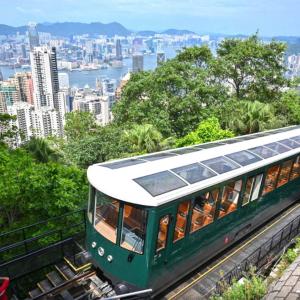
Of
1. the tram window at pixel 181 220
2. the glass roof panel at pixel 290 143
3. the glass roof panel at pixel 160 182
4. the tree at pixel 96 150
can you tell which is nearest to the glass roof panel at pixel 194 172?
the glass roof panel at pixel 160 182

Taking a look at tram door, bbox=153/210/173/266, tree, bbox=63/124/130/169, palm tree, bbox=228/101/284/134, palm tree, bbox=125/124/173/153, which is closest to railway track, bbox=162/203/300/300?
tram door, bbox=153/210/173/266

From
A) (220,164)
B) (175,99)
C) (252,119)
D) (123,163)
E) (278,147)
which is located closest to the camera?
(123,163)

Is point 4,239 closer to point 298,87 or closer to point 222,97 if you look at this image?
point 222,97

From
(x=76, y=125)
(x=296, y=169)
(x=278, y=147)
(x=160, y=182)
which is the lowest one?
(x=76, y=125)

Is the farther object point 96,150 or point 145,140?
point 96,150

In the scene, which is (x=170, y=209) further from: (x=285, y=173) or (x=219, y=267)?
(x=285, y=173)

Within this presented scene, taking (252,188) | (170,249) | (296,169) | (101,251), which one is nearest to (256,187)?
(252,188)

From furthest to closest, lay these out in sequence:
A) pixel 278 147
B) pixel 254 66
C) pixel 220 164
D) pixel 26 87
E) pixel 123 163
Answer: pixel 26 87 → pixel 254 66 → pixel 278 147 → pixel 220 164 → pixel 123 163

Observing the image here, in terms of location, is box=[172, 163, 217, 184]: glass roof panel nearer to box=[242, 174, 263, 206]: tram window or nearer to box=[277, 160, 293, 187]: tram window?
box=[242, 174, 263, 206]: tram window
